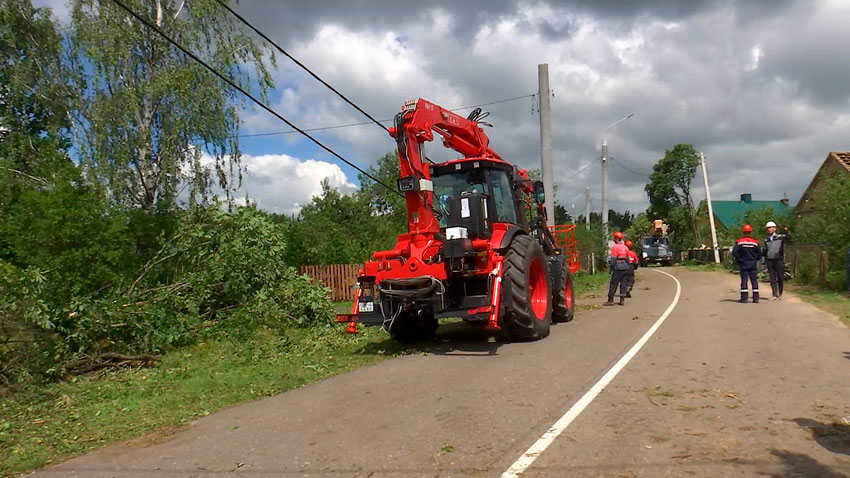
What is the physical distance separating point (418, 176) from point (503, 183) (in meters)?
1.97

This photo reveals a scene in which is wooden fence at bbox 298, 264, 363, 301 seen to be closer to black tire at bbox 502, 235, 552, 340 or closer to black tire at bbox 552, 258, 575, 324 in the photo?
black tire at bbox 552, 258, 575, 324

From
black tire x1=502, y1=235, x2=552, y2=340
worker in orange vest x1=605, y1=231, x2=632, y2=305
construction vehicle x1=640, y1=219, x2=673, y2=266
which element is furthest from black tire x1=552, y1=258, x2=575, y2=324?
construction vehicle x1=640, y1=219, x2=673, y2=266

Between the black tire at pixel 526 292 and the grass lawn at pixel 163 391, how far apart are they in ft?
5.35

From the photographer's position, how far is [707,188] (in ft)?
143

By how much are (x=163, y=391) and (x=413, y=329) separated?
14.5 ft

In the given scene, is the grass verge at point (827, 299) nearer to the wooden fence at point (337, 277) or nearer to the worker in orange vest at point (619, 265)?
the worker in orange vest at point (619, 265)

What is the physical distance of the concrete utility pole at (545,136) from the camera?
21.4 metres

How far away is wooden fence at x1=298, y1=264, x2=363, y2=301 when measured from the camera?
75.5 feet

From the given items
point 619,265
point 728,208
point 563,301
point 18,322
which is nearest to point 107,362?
point 18,322

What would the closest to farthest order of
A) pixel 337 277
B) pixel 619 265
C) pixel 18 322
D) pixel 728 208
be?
pixel 18 322 → pixel 619 265 → pixel 337 277 → pixel 728 208

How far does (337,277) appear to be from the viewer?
75.9 ft

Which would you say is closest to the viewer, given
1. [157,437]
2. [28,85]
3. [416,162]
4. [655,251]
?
[157,437]

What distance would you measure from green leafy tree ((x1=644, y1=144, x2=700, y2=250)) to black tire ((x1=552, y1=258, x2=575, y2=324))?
154ft

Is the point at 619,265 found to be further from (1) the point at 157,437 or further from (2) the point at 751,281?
(1) the point at 157,437
